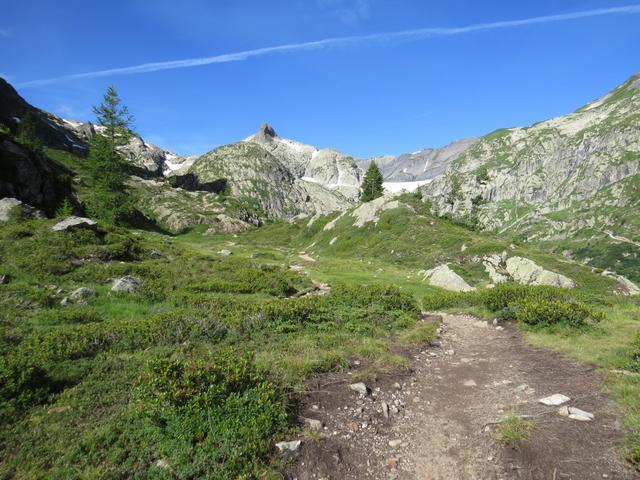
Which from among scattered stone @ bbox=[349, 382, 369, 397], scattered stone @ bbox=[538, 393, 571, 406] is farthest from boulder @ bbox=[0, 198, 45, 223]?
scattered stone @ bbox=[538, 393, 571, 406]

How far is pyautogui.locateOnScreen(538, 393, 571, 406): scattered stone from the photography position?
885 centimetres

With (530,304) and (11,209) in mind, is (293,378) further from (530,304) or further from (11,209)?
(11,209)

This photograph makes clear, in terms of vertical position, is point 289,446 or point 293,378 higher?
point 293,378

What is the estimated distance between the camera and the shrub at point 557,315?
14938 millimetres

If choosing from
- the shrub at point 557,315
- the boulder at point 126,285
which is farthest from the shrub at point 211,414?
the shrub at point 557,315

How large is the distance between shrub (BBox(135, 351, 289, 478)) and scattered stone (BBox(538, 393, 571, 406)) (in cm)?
651

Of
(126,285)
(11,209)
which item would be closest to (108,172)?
(11,209)

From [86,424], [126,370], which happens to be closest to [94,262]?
[126,370]

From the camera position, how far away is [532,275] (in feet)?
111

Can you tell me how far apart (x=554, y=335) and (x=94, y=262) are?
26230mm

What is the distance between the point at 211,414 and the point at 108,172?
58391 millimetres

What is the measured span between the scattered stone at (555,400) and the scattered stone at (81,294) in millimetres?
18360

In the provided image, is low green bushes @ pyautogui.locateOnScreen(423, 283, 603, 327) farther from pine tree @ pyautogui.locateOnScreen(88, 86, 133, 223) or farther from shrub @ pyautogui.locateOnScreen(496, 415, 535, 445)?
pine tree @ pyautogui.locateOnScreen(88, 86, 133, 223)

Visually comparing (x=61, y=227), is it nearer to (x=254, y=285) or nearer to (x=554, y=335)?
(x=254, y=285)
